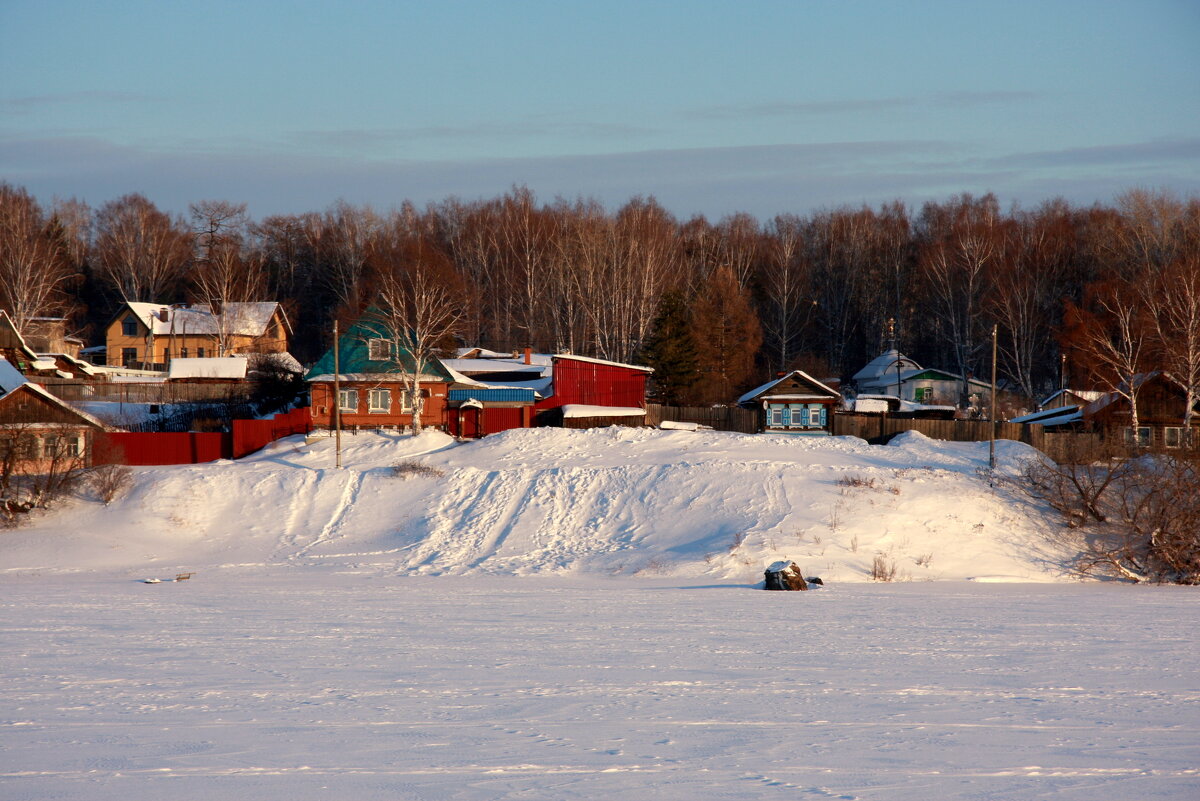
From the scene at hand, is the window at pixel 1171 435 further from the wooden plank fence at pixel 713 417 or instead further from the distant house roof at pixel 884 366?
the distant house roof at pixel 884 366

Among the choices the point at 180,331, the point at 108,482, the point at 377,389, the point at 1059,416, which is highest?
the point at 180,331

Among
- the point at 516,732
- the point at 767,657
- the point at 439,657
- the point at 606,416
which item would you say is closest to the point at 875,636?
the point at 767,657

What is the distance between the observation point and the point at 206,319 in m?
77.7

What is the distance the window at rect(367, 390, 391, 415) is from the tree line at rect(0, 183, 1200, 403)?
31.0 feet

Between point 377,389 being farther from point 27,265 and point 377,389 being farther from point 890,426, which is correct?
point 27,265


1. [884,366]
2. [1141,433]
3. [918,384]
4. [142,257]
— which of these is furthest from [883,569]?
[142,257]

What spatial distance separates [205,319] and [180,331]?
1.99 m

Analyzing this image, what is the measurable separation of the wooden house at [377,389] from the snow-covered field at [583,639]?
8246 mm

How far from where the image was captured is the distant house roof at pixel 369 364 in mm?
46781

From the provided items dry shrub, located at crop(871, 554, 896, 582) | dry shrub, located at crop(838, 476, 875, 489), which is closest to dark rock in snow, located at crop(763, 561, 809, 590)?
dry shrub, located at crop(871, 554, 896, 582)

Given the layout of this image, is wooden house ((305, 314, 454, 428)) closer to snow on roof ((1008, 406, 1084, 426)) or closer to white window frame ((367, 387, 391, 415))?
white window frame ((367, 387, 391, 415))

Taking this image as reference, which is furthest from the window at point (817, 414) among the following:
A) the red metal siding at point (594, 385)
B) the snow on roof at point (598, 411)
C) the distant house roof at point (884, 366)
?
the distant house roof at point (884, 366)

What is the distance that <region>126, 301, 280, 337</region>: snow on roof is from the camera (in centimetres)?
7600

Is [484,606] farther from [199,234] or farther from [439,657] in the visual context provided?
[199,234]
